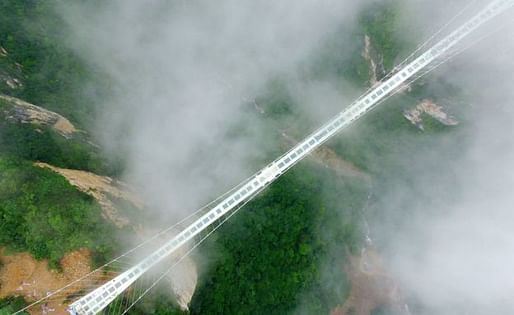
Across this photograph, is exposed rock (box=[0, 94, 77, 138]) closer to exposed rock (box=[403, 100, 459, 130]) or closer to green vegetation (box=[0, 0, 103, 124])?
green vegetation (box=[0, 0, 103, 124])

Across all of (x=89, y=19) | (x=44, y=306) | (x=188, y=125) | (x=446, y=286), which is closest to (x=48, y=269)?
(x=44, y=306)

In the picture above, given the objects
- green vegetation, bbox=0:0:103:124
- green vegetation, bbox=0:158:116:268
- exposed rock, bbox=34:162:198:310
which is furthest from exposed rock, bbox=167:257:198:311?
green vegetation, bbox=0:0:103:124

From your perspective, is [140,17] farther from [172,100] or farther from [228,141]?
[228,141]

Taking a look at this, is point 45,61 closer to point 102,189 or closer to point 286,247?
point 102,189

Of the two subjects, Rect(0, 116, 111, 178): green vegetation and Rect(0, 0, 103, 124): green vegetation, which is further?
Rect(0, 0, 103, 124): green vegetation

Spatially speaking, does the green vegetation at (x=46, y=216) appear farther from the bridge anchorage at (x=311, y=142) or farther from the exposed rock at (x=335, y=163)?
the exposed rock at (x=335, y=163)

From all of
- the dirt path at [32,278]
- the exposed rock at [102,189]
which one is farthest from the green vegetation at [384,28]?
the dirt path at [32,278]
